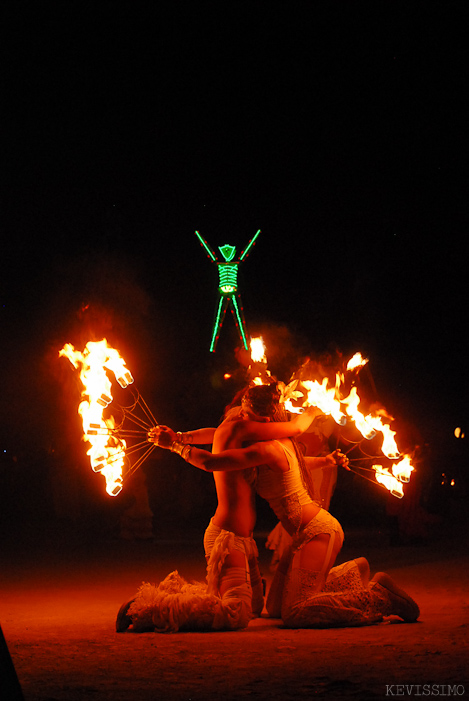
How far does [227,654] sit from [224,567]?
3.72ft

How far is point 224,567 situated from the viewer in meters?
5.95

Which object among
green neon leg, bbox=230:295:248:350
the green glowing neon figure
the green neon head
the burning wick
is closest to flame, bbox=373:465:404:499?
the burning wick

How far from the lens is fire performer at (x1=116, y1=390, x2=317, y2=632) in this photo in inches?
225

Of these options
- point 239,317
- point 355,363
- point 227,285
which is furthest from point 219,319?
point 355,363

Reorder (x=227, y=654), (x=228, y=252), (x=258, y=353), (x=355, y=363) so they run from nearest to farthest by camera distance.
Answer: (x=227, y=654)
(x=355, y=363)
(x=258, y=353)
(x=228, y=252)

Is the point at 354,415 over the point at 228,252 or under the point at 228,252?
under

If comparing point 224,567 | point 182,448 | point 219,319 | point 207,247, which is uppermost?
point 207,247

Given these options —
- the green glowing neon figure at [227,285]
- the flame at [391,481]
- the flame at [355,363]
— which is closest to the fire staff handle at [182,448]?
the flame at [391,481]

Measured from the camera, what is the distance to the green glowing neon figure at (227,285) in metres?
19.1

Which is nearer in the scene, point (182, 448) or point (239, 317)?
point (182, 448)

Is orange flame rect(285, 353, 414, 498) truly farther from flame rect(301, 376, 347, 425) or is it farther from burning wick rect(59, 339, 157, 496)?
burning wick rect(59, 339, 157, 496)

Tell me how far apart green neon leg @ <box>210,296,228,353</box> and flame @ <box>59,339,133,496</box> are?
12.8 m

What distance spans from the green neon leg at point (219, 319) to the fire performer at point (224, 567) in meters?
13.2

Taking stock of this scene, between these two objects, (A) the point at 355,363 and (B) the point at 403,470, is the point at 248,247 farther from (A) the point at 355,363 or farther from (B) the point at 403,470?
(B) the point at 403,470
